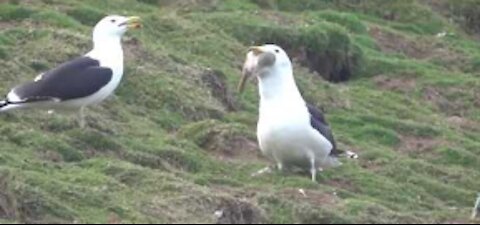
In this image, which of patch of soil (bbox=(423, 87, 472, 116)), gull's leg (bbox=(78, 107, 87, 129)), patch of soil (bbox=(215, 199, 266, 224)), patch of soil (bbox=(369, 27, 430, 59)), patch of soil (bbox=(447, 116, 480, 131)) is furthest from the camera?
patch of soil (bbox=(369, 27, 430, 59))

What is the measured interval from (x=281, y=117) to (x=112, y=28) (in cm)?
283

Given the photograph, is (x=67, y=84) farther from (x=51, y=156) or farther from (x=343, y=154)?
(x=343, y=154)

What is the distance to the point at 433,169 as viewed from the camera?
1778 cm

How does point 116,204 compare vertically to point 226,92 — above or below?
above

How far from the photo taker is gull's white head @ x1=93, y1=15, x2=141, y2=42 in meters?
16.1

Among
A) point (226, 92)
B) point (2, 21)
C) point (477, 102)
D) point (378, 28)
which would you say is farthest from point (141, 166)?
point (378, 28)

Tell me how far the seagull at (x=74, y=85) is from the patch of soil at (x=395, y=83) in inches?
380

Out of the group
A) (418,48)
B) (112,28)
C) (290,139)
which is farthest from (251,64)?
(418,48)

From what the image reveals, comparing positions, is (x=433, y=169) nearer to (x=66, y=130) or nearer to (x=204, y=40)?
(x=66, y=130)

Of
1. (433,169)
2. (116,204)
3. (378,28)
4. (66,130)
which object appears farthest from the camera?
(378,28)

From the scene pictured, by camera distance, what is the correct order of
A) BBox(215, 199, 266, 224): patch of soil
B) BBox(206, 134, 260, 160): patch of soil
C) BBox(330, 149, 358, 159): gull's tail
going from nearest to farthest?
BBox(215, 199, 266, 224): patch of soil
BBox(330, 149, 358, 159): gull's tail
BBox(206, 134, 260, 160): patch of soil

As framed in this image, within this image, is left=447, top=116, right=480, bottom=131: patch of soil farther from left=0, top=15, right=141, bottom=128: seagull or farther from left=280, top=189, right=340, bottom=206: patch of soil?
left=280, top=189, right=340, bottom=206: patch of soil

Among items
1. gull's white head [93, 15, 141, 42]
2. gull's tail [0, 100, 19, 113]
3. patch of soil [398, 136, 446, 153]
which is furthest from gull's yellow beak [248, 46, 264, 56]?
patch of soil [398, 136, 446, 153]

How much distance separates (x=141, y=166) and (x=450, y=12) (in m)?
19.1
